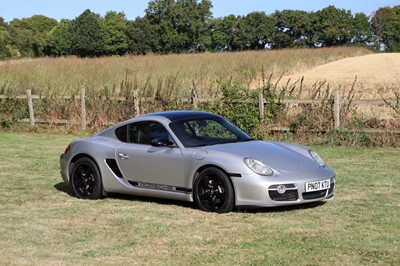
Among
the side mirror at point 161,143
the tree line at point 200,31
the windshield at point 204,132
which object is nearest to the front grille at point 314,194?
the windshield at point 204,132

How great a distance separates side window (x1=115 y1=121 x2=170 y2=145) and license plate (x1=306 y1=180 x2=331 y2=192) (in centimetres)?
214

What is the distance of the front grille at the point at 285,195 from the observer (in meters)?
9.15

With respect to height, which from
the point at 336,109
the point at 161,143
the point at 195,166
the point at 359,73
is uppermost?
the point at 359,73

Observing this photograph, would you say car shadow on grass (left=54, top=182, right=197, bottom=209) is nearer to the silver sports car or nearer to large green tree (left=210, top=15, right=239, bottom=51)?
the silver sports car

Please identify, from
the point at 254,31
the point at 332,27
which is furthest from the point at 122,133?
the point at 332,27

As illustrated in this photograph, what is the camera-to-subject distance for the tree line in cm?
11431

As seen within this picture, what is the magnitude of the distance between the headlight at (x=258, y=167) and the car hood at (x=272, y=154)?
72 millimetres

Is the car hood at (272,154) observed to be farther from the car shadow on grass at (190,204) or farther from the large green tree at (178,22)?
the large green tree at (178,22)

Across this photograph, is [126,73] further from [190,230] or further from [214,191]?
[190,230]

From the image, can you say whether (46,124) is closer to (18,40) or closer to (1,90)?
(1,90)

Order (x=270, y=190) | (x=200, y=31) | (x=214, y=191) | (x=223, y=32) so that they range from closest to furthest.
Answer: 1. (x=270, y=190)
2. (x=214, y=191)
3. (x=200, y=31)
4. (x=223, y=32)

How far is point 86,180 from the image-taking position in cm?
1095

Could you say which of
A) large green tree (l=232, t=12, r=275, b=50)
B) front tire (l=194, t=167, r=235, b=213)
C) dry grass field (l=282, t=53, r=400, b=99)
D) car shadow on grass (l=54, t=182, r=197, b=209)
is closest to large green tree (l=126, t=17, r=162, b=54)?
large green tree (l=232, t=12, r=275, b=50)

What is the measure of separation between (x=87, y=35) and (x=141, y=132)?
351 ft
